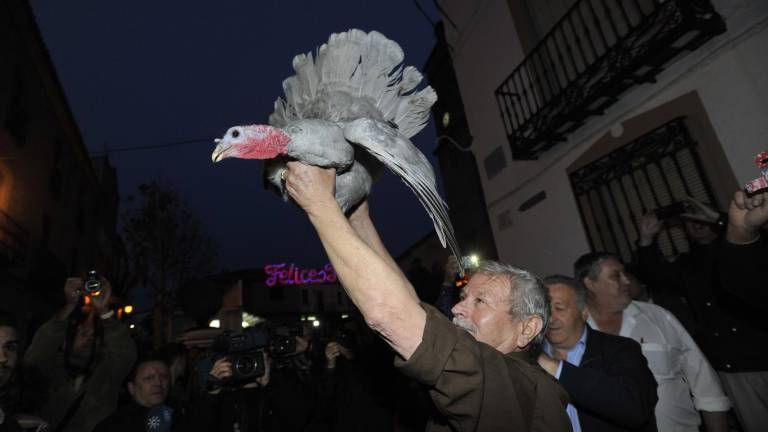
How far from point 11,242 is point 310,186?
12.3 m

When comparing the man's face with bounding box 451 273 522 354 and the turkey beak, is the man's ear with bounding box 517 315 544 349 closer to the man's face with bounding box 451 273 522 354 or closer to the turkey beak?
the man's face with bounding box 451 273 522 354

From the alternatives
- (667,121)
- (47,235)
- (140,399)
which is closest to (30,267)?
(47,235)

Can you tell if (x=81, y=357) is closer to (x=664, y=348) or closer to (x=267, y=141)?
(x=267, y=141)

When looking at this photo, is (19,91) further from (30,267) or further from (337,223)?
(337,223)

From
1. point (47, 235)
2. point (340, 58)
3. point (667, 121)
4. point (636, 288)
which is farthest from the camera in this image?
point (47, 235)

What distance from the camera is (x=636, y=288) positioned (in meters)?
3.82

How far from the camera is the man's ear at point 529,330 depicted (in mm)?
1671

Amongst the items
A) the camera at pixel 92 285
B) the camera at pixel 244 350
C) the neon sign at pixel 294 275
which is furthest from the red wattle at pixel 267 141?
the neon sign at pixel 294 275

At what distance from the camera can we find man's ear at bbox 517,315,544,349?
1.67 m

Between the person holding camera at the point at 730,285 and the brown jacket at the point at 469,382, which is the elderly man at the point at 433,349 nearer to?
the brown jacket at the point at 469,382

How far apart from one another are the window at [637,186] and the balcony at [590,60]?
0.81 meters

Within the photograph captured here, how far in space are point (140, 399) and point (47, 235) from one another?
520 inches

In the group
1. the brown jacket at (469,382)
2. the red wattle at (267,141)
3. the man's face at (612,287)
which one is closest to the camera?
the brown jacket at (469,382)

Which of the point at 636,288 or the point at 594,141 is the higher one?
the point at 594,141
